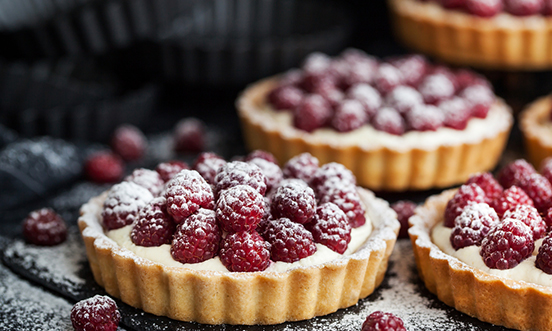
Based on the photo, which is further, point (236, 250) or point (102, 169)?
point (102, 169)

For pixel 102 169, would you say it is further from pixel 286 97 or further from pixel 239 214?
pixel 239 214

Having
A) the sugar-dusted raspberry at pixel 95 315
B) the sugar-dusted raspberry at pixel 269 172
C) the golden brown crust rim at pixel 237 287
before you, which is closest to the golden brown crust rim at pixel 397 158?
the sugar-dusted raspberry at pixel 269 172

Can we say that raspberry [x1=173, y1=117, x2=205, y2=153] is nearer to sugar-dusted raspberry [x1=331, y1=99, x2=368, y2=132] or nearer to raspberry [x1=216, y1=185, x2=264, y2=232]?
sugar-dusted raspberry [x1=331, y1=99, x2=368, y2=132]

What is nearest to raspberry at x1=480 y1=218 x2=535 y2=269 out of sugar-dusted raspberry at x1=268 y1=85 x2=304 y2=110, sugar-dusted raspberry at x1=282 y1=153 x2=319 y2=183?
sugar-dusted raspberry at x1=282 y1=153 x2=319 y2=183

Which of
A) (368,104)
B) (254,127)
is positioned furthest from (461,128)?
(254,127)

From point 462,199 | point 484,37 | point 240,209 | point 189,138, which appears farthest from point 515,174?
point 189,138

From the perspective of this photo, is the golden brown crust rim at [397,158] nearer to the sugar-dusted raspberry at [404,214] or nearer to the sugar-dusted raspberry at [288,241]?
the sugar-dusted raspberry at [404,214]
